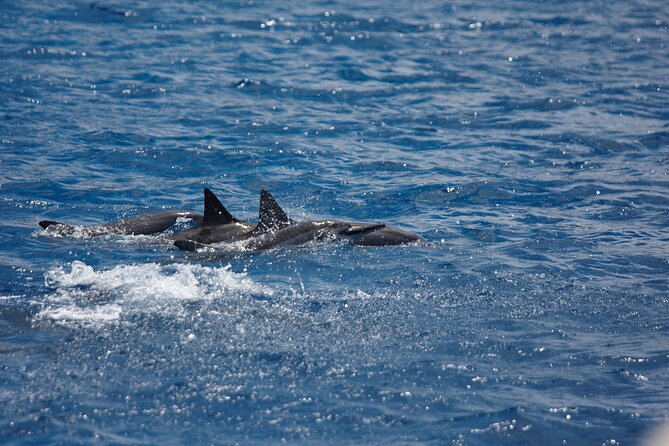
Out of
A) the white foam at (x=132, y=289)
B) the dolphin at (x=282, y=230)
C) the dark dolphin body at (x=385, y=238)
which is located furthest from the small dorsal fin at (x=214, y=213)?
the dark dolphin body at (x=385, y=238)

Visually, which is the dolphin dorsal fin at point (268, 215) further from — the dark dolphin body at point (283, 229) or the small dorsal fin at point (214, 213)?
the small dorsal fin at point (214, 213)

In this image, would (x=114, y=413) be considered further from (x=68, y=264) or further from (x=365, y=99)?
(x=365, y=99)

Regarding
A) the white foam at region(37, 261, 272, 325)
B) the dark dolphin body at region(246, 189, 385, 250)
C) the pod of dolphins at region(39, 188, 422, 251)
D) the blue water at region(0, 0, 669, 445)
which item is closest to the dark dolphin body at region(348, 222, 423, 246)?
the pod of dolphins at region(39, 188, 422, 251)

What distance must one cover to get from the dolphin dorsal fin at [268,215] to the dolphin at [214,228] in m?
0.36

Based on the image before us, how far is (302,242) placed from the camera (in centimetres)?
1420

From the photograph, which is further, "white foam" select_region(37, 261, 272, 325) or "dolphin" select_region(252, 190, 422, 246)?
"dolphin" select_region(252, 190, 422, 246)

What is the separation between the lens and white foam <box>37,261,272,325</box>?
1144cm

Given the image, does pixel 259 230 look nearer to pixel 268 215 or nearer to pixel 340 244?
pixel 268 215

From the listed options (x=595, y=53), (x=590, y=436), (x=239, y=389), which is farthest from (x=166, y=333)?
(x=595, y=53)

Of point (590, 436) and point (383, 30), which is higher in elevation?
point (383, 30)

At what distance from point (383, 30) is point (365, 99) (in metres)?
9.10

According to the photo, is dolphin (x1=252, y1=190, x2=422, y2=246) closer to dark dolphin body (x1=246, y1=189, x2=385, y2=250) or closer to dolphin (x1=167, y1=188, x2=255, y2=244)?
dark dolphin body (x1=246, y1=189, x2=385, y2=250)

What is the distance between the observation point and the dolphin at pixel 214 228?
1442cm

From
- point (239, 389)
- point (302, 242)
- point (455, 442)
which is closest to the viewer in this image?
point (455, 442)
